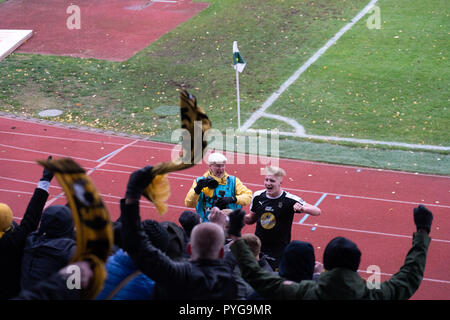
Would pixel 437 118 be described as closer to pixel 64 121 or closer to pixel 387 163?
pixel 387 163

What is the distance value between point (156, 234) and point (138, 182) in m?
0.75

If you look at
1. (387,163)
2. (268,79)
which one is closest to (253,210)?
(387,163)

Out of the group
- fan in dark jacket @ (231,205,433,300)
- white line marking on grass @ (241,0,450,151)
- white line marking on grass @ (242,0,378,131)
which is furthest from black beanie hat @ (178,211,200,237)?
white line marking on grass @ (242,0,378,131)

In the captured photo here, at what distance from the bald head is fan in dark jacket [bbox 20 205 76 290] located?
1.10m

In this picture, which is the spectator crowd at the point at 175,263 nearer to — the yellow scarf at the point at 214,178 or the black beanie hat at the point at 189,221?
the black beanie hat at the point at 189,221

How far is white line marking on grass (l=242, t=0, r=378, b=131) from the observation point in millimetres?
14250

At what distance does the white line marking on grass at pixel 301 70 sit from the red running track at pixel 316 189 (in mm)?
2696

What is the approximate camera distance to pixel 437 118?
45.2 feet

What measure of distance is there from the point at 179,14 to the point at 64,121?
9.80 meters

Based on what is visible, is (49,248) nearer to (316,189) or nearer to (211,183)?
(211,183)

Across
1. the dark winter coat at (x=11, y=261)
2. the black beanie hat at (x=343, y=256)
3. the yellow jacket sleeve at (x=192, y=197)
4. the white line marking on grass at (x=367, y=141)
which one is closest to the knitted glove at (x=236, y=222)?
the black beanie hat at (x=343, y=256)

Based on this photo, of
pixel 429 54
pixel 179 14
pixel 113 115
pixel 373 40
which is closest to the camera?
pixel 113 115

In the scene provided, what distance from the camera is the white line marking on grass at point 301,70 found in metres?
14.2

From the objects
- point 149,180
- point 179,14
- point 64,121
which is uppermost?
point 179,14
